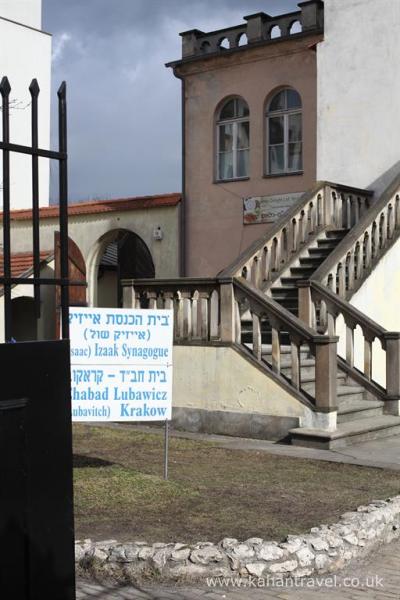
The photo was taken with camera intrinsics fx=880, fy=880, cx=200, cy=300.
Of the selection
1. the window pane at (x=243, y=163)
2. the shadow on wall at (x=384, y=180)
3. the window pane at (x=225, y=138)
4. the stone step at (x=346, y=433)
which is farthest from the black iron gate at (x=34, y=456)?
the window pane at (x=225, y=138)

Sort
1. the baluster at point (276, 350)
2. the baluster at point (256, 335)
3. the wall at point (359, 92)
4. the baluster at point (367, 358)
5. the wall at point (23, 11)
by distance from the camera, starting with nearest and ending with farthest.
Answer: the baluster at point (276, 350) < the baluster at point (256, 335) < the baluster at point (367, 358) < the wall at point (359, 92) < the wall at point (23, 11)

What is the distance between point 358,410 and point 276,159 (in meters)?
9.43

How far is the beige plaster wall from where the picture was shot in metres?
11.8

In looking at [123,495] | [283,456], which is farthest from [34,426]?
[283,456]

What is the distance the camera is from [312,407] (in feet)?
37.4

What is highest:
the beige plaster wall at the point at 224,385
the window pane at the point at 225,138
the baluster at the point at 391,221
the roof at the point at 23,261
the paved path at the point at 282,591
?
the window pane at the point at 225,138

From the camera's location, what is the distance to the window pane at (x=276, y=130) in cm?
2038

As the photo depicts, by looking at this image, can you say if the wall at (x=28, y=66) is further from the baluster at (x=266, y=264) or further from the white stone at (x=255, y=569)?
the white stone at (x=255, y=569)

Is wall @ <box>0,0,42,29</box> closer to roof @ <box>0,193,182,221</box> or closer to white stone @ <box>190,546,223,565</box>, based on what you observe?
roof @ <box>0,193,182,221</box>

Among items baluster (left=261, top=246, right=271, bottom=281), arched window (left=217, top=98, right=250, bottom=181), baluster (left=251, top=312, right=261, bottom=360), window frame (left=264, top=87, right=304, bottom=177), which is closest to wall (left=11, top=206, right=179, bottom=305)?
arched window (left=217, top=98, right=250, bottom=181)

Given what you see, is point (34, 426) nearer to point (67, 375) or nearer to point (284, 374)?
point (67, 375)

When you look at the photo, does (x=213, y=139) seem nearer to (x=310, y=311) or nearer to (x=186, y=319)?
(x=310, y=311)

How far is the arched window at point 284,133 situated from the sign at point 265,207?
662 millimetres

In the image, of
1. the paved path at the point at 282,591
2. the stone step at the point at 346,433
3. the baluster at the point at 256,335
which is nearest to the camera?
the paved path at the point at 282,591
